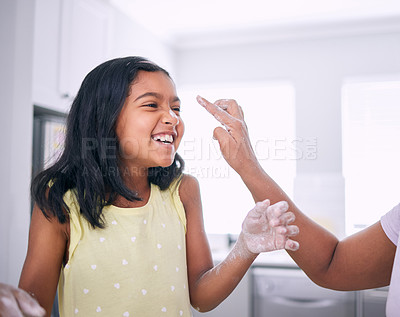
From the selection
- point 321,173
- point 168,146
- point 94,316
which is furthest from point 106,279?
point 321,173

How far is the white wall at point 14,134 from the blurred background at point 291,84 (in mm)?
611

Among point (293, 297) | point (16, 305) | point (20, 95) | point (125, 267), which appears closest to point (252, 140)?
point (293, 297)

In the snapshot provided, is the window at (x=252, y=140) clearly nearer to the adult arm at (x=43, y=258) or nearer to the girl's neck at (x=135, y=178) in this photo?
the girl's neck at (x=135, y=178)

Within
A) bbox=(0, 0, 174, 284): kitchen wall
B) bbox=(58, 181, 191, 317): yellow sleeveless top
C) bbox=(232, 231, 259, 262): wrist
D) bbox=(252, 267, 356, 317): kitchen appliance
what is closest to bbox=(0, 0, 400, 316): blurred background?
bbox=(0, 0, 174, 284): kitchen wall

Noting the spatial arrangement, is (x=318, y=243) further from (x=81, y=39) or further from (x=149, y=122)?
(x=81, y=39)

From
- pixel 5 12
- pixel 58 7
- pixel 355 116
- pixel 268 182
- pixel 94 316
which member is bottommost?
pixel 94 316

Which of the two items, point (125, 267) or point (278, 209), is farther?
point (125, 267)

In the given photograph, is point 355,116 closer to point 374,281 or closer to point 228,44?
point 228,44

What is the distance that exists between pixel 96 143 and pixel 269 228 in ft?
1.66

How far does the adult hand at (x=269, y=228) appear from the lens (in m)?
0.80

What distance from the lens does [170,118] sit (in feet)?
3.36

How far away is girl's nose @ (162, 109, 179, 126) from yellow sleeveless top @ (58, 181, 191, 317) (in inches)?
8.9

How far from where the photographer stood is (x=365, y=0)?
9.51ft

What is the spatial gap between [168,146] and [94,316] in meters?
0.44
